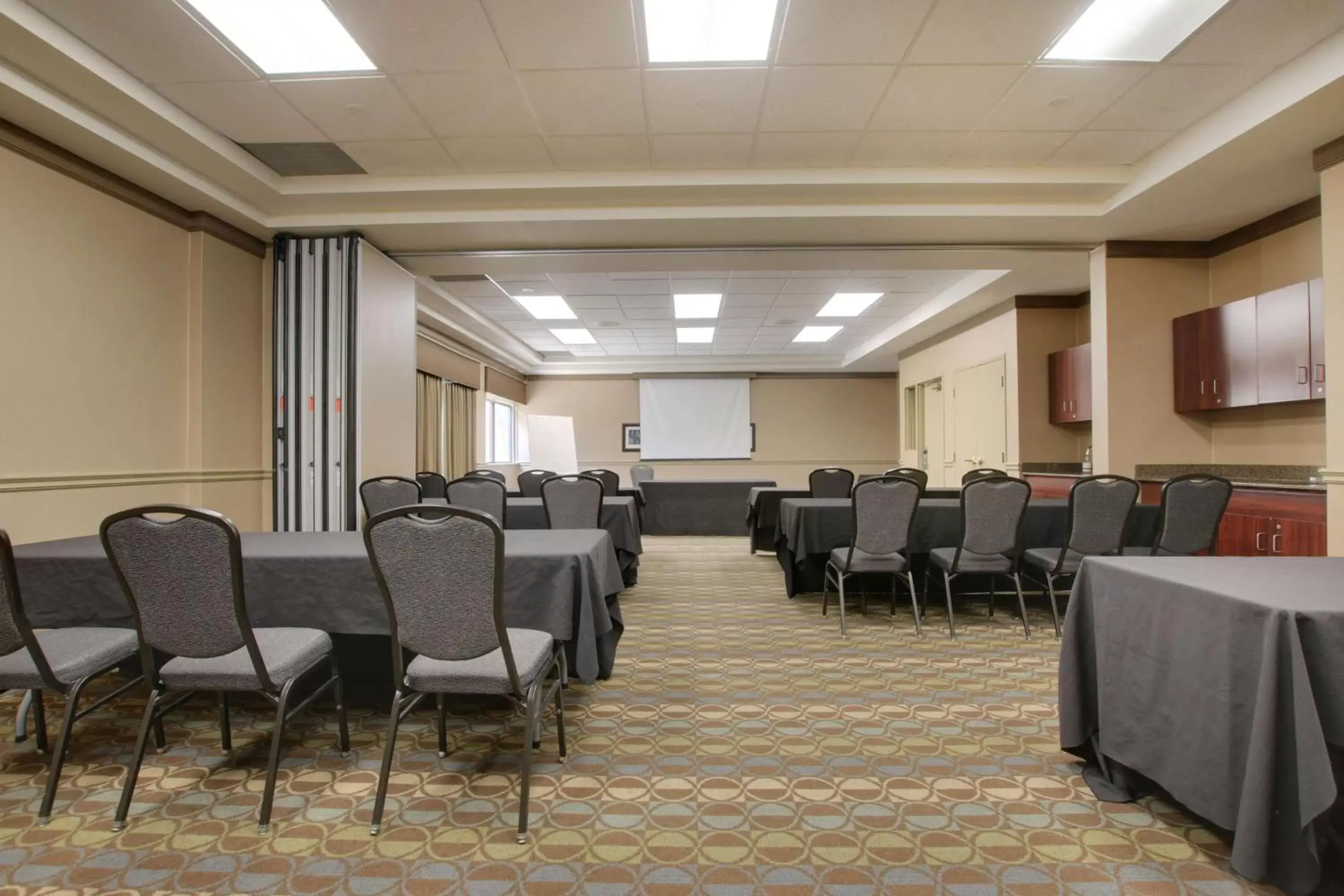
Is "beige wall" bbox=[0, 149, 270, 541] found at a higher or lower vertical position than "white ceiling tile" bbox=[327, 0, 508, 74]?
lower

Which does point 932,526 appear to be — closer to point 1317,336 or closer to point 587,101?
point 1317,336

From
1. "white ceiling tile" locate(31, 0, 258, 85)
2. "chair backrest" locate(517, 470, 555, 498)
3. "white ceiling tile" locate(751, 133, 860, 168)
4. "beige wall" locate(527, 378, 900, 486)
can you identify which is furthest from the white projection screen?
"white ceiling tile" locate(31, 0, 258, 85)

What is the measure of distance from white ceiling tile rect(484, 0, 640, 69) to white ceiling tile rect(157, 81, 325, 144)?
141cm

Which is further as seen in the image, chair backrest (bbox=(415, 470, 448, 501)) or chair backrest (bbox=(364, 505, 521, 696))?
chair backrest (bbox=(415, 470, 448, 501))

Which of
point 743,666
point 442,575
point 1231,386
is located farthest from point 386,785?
point 1231,386

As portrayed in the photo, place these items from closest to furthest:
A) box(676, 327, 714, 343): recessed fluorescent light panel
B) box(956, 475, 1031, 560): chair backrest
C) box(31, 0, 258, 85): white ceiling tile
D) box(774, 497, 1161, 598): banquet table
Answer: box(31, 0, 258, 85): white ceiling tile → box(956, 475, 1031, 560): chair backrest → box(774, 497, 1161, 598): banquet table → box(676, 327, 714, 343): recessed fluorescent light panel

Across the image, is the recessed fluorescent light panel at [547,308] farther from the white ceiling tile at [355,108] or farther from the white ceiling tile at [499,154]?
the white ceiling tile at [355,108]

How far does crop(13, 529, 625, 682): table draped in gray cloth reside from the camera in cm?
232

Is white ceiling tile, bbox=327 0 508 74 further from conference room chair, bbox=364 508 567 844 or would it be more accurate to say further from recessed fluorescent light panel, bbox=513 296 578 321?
recessed fluorescent light panel, bbox=513 296 578 321

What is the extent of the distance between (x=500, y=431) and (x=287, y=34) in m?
9.19

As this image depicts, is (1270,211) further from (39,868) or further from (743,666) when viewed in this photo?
(39,868)

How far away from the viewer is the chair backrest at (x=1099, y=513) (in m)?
3.52

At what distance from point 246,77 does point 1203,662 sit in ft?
14.9

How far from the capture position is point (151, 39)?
2.99m
